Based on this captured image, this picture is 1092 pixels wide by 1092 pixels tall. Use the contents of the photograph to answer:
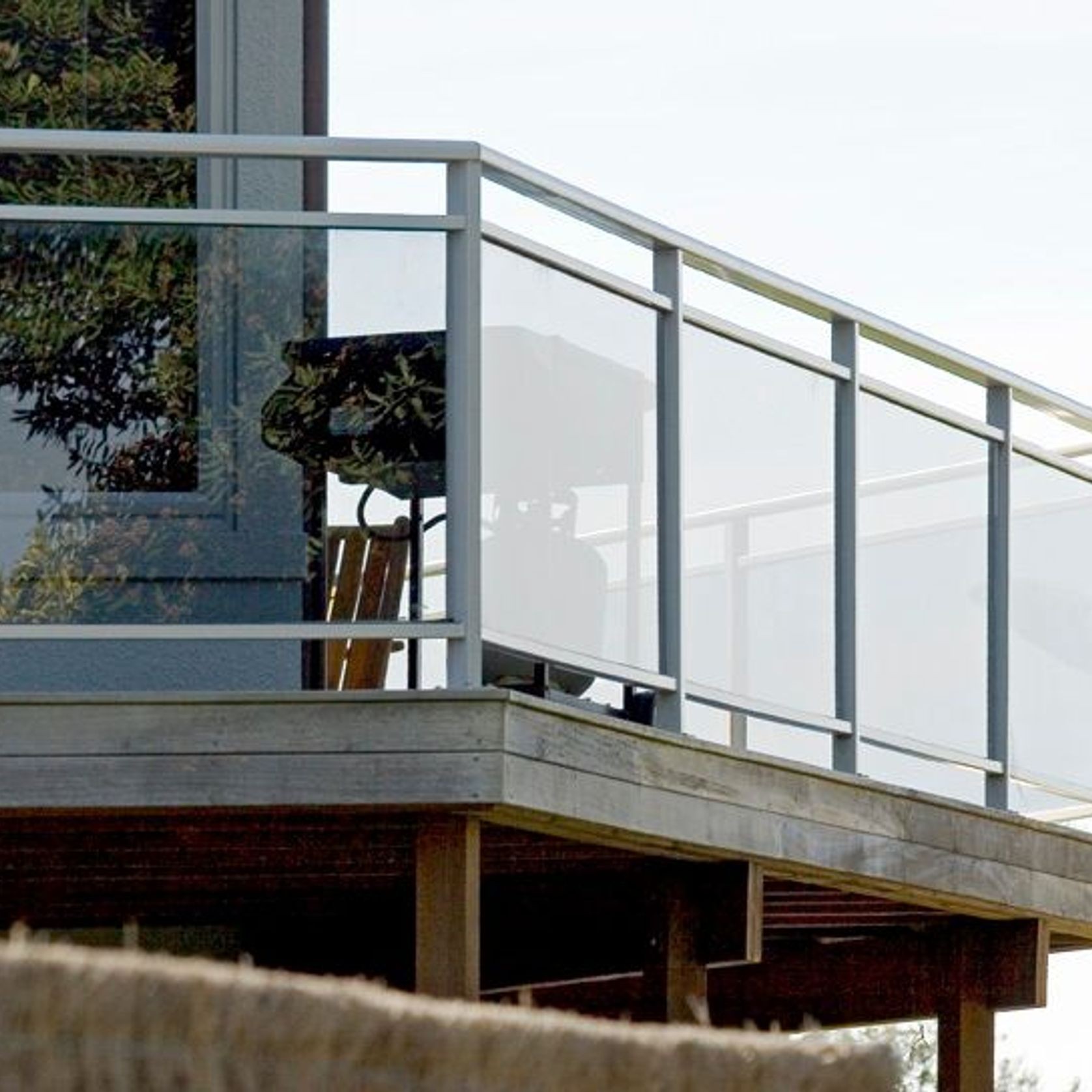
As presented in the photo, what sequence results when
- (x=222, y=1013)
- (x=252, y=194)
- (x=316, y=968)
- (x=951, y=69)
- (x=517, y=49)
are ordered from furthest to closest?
(x=951, y=69)
(x=517, y=49)
(x=316, y=968)
(x=252, y=194)
(x=222, y=1013)

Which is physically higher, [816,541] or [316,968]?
[816,541]

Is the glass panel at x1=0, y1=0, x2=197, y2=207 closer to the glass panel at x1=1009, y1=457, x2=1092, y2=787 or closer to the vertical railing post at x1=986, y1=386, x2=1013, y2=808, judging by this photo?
the vertical railing post at x1=986, y1=386, x2=1013, y2=808

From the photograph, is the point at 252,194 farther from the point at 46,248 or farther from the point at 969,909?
the point at 969,909

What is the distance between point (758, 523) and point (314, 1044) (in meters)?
5.09

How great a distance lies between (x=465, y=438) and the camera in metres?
6.50

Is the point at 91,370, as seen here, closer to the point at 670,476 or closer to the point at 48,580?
the point at 48,580

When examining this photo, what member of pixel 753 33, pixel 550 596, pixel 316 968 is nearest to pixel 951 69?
pixel 753 33

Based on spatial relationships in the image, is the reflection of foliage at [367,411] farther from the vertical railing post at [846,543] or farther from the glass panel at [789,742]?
the vertical railing post at [846,543]

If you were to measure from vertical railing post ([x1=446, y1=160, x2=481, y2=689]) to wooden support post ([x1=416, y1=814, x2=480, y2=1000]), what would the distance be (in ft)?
1.14

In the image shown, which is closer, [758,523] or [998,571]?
[758,523]

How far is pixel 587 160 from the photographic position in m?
26.4

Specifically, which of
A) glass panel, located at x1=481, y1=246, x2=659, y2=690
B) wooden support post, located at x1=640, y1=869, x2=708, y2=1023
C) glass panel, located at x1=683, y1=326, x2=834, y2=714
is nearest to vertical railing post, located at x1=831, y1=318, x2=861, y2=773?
glass panel, located at x1=683, y1=326, x2=834, y2=714

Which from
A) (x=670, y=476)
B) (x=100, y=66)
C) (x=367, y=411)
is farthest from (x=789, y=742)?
(x=100, y=66)

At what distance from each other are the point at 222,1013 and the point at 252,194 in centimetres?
607
